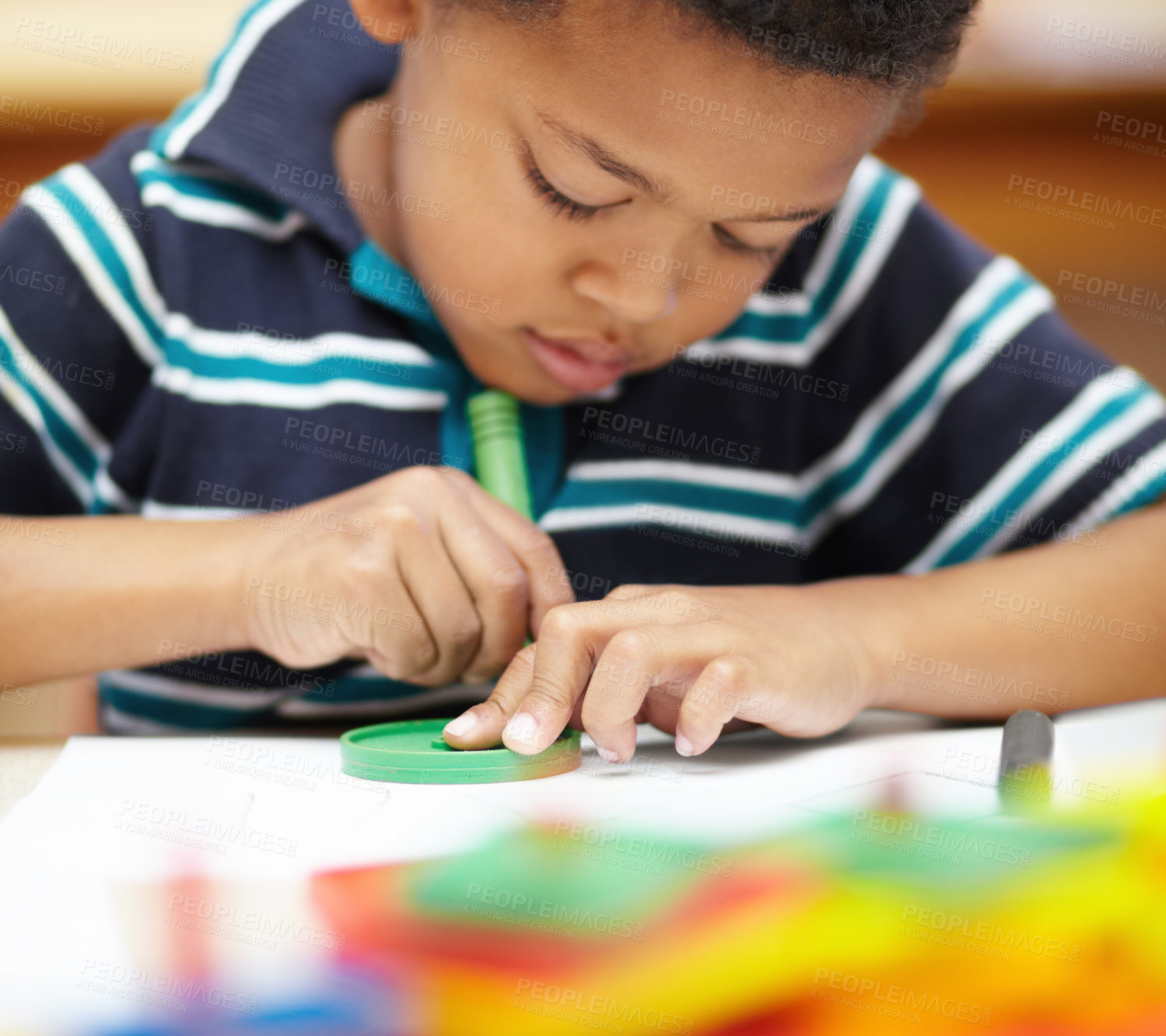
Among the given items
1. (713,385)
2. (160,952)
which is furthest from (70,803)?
(713,385)

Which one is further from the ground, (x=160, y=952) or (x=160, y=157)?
(x=160, y=157)

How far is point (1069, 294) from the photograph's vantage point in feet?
5.79

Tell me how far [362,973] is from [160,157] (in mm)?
522

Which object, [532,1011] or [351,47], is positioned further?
[351,47]

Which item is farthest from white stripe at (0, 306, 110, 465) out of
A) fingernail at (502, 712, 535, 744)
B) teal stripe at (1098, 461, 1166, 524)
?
teal stripe at (1098, 461, 1166, 524)

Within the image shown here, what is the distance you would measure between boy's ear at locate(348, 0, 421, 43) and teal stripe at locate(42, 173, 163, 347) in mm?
179

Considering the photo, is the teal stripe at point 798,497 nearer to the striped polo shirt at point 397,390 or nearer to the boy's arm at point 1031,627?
the striped polo shirt at point 397,390

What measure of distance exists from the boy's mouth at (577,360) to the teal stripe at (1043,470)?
0.23 m

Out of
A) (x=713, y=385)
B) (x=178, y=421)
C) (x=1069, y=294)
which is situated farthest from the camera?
(x=1069, y=294)

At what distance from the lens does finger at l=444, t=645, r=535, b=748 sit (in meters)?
0.44

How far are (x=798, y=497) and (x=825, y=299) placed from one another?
0.13 meters

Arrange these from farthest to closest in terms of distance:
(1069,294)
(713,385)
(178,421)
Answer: (1069,294) → (713,385) → (178,421)

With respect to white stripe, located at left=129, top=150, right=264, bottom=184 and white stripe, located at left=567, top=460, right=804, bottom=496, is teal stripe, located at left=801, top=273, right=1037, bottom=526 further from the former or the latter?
white stripe, located at left=129, top=150, right=264, bottom=184

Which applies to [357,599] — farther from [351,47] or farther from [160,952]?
→ [351,47]
